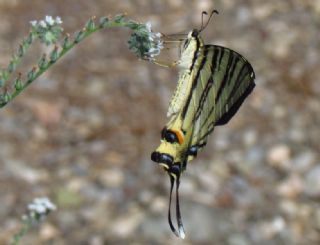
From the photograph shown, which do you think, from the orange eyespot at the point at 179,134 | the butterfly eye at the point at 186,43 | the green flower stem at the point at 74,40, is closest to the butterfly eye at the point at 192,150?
the orange eyespot at the point at 179,134

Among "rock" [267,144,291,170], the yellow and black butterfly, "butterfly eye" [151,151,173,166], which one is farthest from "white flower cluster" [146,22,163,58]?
"rock" [267,144,291,170]

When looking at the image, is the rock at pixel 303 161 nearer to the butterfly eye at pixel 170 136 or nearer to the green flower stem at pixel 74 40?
the butterfly eye at pixel 170 136

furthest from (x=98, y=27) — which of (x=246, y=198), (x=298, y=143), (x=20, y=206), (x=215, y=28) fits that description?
(x=215, y=28)

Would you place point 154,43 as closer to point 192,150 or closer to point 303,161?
point 192,150

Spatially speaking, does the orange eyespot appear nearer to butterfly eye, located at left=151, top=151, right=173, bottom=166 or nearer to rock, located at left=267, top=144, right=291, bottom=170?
butterfly eye, located at left=151, top=151, right=173, bottom=166

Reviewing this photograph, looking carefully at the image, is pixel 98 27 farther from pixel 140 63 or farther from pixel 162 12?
pixel 162 12
